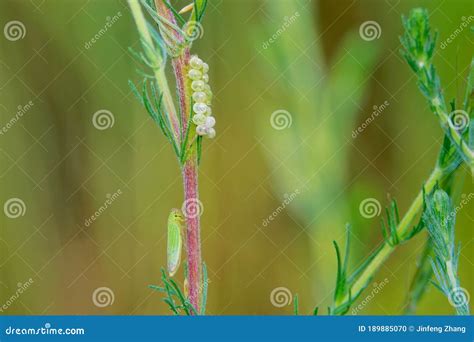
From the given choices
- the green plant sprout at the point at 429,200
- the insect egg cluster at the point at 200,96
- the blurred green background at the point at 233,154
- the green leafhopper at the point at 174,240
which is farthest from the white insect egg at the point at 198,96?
the green plant sprout at the point at 429,200

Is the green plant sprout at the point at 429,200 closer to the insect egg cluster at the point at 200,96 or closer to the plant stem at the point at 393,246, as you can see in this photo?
the plant stem at the point at 393,246

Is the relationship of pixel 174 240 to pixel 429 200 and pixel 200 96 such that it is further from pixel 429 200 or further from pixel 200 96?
pixel 429 200

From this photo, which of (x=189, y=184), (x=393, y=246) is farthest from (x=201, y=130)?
(x=393, y=246)

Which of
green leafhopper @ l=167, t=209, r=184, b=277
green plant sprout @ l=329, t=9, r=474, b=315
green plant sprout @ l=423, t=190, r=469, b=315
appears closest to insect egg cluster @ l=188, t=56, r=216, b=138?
green leafhopper @ l=167, t=209, r=184, b=277

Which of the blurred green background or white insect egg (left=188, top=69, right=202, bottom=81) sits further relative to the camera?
the blurred green background

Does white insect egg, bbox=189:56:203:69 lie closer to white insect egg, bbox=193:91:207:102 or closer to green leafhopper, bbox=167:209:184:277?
white insect egg, bbox=193:91:207:102

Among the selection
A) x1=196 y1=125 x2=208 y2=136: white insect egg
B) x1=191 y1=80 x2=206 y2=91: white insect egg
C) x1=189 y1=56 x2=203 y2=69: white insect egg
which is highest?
x1=189 y1=56 x2=203 y2=69: white insect egg
